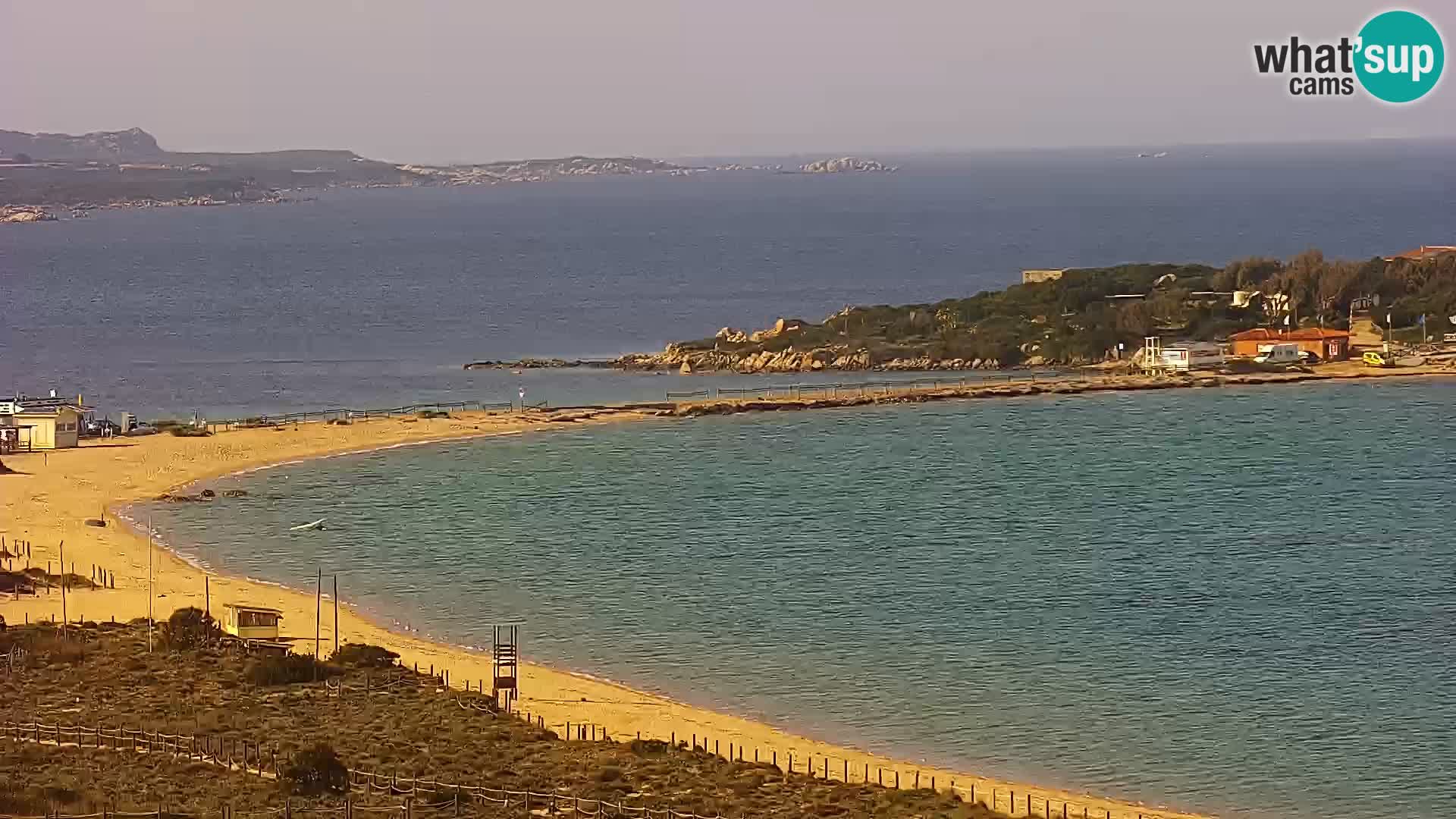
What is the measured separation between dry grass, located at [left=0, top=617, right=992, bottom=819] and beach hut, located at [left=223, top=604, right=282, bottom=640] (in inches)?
47.5

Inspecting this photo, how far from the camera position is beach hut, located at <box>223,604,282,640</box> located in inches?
1420

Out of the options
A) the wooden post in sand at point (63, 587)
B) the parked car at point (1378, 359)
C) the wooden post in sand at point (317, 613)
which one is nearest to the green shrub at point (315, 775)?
the wooden post in sand at point (317, 613)

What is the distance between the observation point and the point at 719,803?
26062mm

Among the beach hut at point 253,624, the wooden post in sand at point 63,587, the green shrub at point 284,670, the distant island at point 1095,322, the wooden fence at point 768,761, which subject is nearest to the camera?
→ the wooden fence at point 768,761

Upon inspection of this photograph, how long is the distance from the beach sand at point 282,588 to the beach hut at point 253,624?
859 mm

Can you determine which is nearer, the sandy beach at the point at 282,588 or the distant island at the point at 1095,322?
the sandy beach at the point at 282,588

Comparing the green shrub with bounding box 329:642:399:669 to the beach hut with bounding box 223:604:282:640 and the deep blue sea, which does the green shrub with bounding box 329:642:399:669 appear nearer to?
the beach hut with bounding box 223:604:282:640

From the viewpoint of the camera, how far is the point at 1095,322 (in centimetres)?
8162

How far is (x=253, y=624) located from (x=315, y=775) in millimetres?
10551

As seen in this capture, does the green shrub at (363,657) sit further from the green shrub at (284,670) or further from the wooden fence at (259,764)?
the wooden fence at (259,764)

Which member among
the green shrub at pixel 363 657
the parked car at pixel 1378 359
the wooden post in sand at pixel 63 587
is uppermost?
the parked car at pixel 1378 359

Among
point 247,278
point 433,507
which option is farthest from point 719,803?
point 247,278

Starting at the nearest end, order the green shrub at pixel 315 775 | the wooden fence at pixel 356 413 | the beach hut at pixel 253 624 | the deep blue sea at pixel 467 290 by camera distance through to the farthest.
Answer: the green shrub at pixel 315 775 < the beach hut at pixel 253 624 < the wooden fence at pixel 356 413 < the deep blue sea at pixel 467 290

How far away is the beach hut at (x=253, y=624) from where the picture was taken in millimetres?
36062
